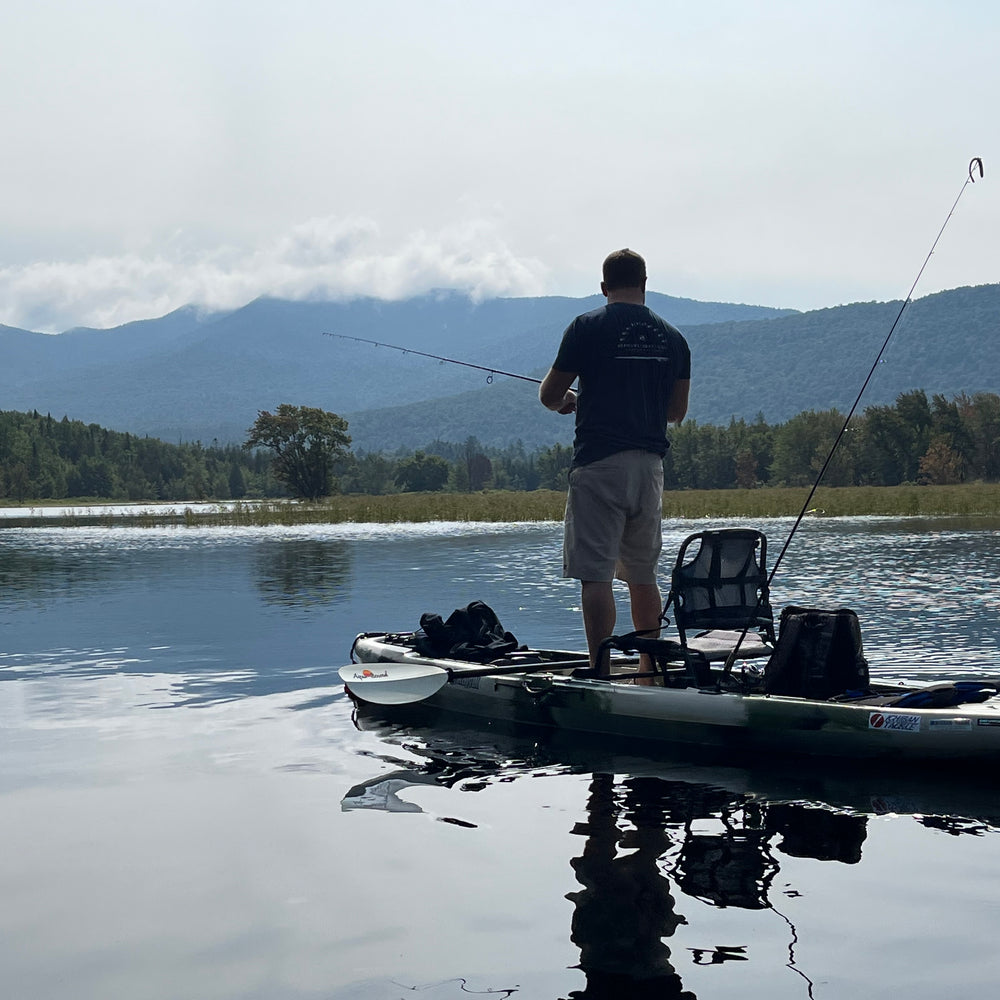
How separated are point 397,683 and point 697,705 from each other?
2.04 m

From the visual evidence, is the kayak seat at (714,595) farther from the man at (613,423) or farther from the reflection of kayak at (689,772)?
the reflection of kayak at (689,772)

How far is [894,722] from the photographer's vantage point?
6.34 m

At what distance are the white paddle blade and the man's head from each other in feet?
8.60

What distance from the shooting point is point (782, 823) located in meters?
5.67

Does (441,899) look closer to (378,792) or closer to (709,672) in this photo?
(378,792)

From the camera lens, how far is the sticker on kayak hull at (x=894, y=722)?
20.6 feet

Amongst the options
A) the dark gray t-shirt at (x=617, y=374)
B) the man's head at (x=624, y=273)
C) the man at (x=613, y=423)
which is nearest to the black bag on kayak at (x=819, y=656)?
the man at (x=613, y=423)

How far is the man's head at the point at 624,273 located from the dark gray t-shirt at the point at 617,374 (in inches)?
5.8

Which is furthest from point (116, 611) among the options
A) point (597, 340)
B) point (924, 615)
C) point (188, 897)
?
point (188, 897)

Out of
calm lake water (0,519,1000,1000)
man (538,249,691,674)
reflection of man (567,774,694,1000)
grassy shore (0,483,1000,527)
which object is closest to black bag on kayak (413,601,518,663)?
calm lake water (0,519,1000,1000)

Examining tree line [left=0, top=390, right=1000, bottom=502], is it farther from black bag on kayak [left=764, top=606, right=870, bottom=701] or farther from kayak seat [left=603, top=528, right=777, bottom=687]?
black bag on kayak [left=764, top=606, right=870, bottom=701]

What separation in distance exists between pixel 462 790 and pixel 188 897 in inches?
77.6

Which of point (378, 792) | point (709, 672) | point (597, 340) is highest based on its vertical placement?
point (597, 340)

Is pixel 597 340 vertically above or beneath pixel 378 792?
above
